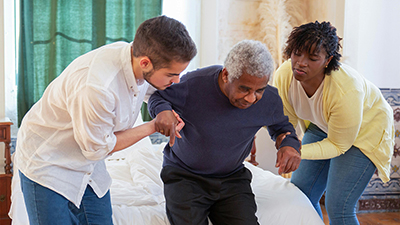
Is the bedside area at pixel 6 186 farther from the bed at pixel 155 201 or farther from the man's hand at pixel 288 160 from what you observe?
the man's hand at pixel 288 160

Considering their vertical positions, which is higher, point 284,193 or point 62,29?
point 62,29

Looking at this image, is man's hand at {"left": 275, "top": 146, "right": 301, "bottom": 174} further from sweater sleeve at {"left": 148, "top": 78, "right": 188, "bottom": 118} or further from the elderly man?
Answer: sweater sleeve at {"left": 148, "top": 78, "right": 188, "bottom": 118}

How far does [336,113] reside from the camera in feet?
5.33

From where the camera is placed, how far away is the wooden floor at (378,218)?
293cm

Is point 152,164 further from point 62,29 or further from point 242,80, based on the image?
point 62,29

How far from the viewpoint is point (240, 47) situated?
4.77 feet

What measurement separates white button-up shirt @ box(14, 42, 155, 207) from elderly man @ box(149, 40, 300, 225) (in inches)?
12.2

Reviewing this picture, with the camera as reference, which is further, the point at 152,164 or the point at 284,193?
the point at 152,164

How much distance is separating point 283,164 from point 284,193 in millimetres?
371

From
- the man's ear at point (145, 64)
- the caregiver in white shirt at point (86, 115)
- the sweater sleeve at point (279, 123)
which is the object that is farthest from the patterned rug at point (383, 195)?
the man's ear at point (145, 64)

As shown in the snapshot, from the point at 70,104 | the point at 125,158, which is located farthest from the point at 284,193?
the point at 125,158

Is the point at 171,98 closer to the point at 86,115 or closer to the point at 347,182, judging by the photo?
the point at 86,115

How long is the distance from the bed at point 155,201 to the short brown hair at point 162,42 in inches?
32.5

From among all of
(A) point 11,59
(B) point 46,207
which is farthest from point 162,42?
(A) point 11,59
